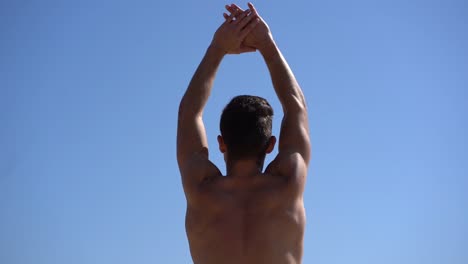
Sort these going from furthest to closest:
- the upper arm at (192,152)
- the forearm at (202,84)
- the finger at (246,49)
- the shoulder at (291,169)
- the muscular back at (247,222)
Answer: the finger at (246,49), the forearm at (202,84), the upper arm at (192,152), the shoulder at (291,169), the muscular back at (247,222)

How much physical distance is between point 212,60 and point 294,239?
2230 mm

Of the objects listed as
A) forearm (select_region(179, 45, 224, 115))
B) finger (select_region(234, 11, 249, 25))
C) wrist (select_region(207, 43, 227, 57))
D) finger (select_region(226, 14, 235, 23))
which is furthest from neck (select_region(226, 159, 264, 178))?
finger (select_region(226, 14, 235, 23))

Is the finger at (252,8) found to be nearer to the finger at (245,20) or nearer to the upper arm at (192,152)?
the finger at (245,20)

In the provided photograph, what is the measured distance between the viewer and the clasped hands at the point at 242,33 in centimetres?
736

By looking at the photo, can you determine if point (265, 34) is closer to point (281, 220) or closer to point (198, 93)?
point (198, 93)

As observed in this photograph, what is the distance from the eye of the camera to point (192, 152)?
614 cm

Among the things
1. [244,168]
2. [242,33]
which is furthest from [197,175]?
[242,33]

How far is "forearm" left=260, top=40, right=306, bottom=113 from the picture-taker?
6.61 m

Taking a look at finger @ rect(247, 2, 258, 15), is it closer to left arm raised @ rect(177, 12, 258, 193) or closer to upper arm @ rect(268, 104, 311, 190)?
left arm raised @ rect(177, 12, 258, 193)

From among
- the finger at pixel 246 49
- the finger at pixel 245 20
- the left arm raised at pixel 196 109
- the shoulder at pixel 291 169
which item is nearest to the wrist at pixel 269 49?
the finger at pixel 246 49

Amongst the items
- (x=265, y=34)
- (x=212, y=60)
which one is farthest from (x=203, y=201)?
(x=265, y=34)

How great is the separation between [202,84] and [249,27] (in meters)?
1.19

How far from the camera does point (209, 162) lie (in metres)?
6.10

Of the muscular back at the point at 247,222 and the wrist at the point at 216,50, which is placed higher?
the wrist at the point at 216,50
